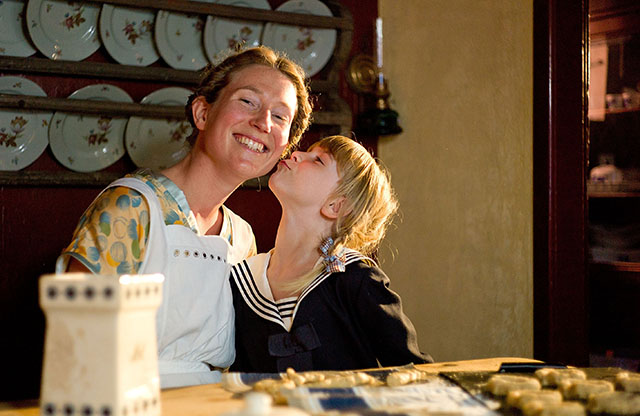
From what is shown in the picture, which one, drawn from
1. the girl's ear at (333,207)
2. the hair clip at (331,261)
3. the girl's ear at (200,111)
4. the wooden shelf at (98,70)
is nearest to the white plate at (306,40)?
the wooden shelf at (98,70)

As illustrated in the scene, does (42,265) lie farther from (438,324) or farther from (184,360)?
(438,324)

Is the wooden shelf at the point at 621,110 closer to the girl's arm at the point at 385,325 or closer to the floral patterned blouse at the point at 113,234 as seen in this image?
the girl's arm at the point at 385,325

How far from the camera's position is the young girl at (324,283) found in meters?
1.74

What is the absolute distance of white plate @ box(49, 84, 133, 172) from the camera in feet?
8.30

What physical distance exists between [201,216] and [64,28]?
984mm

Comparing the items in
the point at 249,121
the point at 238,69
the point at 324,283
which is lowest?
the point at 324,283

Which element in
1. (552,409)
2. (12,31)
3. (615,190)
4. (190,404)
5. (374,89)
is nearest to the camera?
(552,409)

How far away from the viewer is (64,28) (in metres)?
2.52

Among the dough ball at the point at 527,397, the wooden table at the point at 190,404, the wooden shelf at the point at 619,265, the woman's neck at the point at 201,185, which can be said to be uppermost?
the woman's neck at the point at 201,185

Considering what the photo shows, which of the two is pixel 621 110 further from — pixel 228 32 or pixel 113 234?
pixel 113 234

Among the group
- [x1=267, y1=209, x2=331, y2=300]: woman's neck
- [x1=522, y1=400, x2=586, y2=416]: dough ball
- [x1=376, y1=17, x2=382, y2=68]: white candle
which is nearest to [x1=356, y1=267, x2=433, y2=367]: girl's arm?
[x1=267, y1=209, x2=331, y2=300]: woman's neck

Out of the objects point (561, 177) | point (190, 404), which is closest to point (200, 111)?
point (190, 404)

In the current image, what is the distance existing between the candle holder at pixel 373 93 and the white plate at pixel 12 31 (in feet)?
4.27

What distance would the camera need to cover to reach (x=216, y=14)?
104 inches
